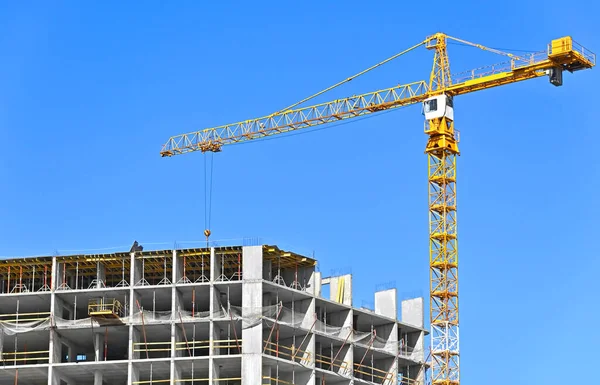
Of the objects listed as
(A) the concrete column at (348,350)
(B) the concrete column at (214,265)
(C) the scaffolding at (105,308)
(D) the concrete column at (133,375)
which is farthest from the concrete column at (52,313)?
(A) the concrete column at (348,350)

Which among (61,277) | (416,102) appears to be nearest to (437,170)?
(416,102)

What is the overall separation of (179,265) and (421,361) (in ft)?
89.6

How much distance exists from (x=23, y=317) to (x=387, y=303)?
31366 millimetres

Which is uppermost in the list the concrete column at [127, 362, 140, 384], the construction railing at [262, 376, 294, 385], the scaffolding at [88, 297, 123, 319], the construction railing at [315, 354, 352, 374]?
the scaffolding at [88, 297, 123, 319]

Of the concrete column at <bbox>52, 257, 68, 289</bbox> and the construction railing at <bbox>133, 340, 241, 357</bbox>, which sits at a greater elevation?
the concrete column at <bbox>52, 257, 68, 289</bbox>

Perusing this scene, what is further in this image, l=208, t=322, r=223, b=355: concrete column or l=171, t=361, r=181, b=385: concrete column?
l=208, t=322, r=223, b=355: concrete column

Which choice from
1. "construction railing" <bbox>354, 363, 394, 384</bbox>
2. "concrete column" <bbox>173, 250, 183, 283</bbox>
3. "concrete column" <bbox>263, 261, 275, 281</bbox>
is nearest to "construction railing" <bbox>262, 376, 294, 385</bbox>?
"concrete column" <bbox>263, 261, 275, 281</bbox>

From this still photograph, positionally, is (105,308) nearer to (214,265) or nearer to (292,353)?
(214,265)

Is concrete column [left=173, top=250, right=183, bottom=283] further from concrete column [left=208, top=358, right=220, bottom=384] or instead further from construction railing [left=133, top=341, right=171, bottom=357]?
concrete column [left=208, top=358, right=220, bottom=384]

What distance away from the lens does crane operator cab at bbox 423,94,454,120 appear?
442 ft

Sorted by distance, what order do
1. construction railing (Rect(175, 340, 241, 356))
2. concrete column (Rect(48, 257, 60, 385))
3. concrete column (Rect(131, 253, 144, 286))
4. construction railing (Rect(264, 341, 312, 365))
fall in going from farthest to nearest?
concrete column (Rect(131, 253, 144, 286)), construction railing (Rect(264, 341, 312, 365)), concrete column (Rect(48, 257, 60, 385)), construction railing (Rect(175, 340, 241, 356))

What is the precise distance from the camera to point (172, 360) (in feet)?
359

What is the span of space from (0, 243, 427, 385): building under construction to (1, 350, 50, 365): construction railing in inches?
4.3

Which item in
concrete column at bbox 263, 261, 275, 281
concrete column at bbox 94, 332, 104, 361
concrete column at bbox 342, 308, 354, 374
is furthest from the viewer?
concrete column at bbox 342, 308, 354, 374
